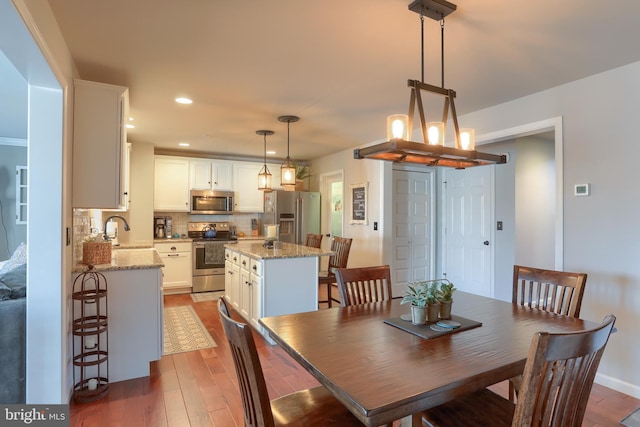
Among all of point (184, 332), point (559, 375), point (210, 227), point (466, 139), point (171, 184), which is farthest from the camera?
point (210, 227)

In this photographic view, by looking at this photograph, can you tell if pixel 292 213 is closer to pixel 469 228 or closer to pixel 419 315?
pixel 469 228

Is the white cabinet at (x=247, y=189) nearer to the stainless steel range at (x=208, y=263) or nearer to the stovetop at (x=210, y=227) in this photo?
the stovetop at (x=210, y=227)

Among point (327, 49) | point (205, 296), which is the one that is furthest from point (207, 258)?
point (327, 49)

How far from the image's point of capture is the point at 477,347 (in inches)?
55.7

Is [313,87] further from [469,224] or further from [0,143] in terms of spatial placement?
[0,143]

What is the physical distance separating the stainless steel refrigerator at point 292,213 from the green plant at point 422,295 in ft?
14.5

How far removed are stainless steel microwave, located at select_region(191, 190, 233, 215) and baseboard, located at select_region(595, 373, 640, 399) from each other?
5.27m

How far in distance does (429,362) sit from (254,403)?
2.10 ft

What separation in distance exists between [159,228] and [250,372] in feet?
17.2

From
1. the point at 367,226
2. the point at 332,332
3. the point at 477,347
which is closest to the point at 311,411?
the point at 332,332

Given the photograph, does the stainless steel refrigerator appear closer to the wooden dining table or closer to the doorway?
the doorway

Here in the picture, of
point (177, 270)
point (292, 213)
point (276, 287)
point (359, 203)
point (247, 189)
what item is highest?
point (247, 189)

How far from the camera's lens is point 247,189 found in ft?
20.5

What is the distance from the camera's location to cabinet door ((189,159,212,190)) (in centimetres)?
582
